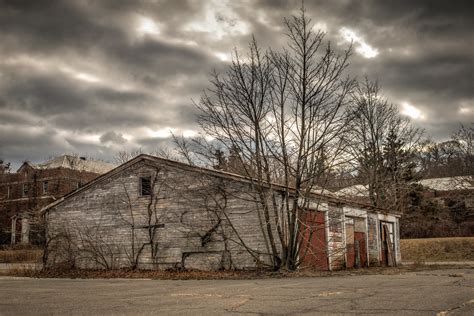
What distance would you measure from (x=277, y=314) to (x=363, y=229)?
19704 mm

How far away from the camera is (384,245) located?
1124 inches

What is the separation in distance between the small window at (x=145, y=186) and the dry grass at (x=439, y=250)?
20.5 metres

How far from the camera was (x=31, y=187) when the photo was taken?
57.3 meters

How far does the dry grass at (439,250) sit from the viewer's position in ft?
114

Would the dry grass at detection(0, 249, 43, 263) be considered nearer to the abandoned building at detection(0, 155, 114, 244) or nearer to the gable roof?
the gable roof

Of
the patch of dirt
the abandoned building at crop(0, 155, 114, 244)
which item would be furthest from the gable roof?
the abandoned building at crop(0, 155, 114, 244)

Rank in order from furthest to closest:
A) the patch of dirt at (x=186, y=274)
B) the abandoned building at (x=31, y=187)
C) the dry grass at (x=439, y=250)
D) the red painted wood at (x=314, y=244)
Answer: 1. the abandoned building at (x=31, y=187)
2. the dry grass at (x=439, y=250)
3. the red painted wood at (x=314, y=244)
4. the patch of dirt at (x=186, y=274)

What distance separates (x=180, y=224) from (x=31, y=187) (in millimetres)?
40683

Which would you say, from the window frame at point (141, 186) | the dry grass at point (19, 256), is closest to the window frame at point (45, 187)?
the dry grass at point (19, 256)

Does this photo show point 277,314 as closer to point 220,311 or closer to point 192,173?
point 220,311

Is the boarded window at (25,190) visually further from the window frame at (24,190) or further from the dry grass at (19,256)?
the dry grass at (19,256)

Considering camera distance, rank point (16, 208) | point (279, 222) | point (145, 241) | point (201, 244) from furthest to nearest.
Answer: point (16, 208) < point (145, 241) < point (201, 244) < point (279, 222)

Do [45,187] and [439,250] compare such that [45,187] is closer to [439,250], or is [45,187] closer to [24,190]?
[24,190]

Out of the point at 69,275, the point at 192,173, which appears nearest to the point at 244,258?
the point at 192,173
